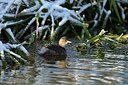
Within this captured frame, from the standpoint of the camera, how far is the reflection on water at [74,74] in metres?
7.57

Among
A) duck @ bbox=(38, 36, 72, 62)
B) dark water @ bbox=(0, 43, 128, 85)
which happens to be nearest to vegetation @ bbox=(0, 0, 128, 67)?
duck @ bbox=(38, 36, 72, 62)

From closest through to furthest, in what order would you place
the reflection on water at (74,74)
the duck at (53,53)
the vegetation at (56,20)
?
the reflection on water at (74,74), the duck at (53,53), the vegetation at (56,20)

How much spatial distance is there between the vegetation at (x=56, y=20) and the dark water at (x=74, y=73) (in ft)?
6.38

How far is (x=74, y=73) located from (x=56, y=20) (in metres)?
4.72

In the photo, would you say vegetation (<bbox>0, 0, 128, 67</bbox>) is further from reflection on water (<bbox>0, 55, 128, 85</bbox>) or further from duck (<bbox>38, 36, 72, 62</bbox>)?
reflection on water (<bbox>0, 55, 128, 85</bbox>)

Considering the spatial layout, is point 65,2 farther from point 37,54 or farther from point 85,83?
point 85,83

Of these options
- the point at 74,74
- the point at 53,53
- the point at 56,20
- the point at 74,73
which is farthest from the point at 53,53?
the point at 74,74

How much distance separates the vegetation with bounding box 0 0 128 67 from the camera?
12.4 m

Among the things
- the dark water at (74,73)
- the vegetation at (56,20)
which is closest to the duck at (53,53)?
the dark water at (74,73)

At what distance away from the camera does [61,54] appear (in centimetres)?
1049

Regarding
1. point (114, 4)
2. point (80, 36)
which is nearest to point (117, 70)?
point (80, 36)

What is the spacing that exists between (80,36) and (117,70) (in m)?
4.50

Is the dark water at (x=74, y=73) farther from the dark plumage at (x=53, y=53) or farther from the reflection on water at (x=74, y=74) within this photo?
the dark plumage at (x=53, y=53)

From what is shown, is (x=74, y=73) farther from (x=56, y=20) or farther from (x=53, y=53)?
(x=56, y=20)
